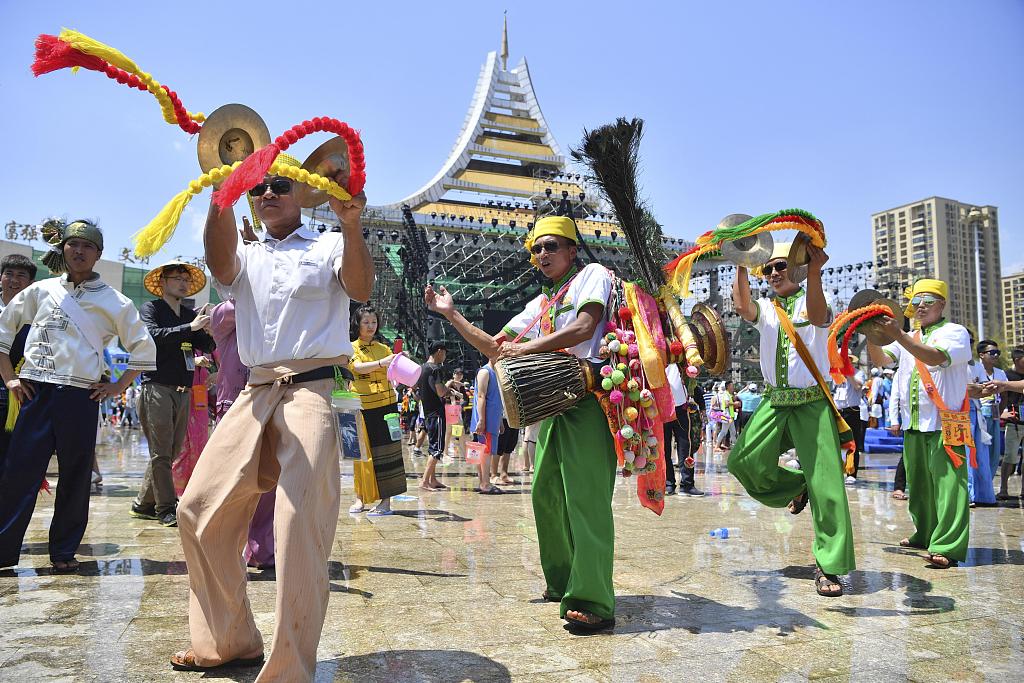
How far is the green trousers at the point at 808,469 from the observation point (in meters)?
4.43

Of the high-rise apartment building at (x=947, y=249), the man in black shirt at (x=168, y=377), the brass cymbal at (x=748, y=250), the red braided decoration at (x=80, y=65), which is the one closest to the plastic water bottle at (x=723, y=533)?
the brass cymbal at (x=748, y=250)

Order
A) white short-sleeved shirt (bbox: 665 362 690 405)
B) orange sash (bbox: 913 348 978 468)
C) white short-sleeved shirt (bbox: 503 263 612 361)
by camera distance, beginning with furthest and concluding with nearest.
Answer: white short-sleeved shirt (bbox: 665 362 690 405) → orange sash (bbox: 913 348 978 468) → white short-sleeved shirt (bbox: 503 263 612 361)

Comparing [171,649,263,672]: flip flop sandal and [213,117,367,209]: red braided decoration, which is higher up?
[213,117,367,209]: red braided decoration

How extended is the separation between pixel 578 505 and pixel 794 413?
191 centimetres

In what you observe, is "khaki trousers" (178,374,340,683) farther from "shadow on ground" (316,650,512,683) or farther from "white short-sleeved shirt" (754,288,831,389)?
"white short-sleeved shirt" (754,288,831,389)

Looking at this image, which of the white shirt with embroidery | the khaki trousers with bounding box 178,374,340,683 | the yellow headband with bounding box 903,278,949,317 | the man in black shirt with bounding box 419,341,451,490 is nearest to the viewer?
the khaki trousers with bounding box 178,374,340,683

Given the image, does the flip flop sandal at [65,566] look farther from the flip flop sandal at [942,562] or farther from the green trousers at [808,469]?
the flip flop sandal at [942,562]

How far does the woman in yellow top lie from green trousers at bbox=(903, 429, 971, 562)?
3.64 metres

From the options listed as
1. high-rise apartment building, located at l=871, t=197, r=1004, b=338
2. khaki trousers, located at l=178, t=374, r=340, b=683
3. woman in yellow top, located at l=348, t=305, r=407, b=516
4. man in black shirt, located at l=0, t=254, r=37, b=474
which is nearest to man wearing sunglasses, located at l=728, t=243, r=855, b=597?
woman in yellow top, located at l=348, t=305, r=407, b=516

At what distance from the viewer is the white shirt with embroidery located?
468 cm

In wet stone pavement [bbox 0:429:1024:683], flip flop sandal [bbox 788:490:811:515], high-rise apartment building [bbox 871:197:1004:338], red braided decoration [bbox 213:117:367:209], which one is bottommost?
wet stone pavement [bbox 0:429:1024:683]

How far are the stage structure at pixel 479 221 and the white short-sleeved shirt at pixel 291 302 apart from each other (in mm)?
21649

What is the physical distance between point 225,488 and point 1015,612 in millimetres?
3927

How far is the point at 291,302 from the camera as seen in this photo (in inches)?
116
